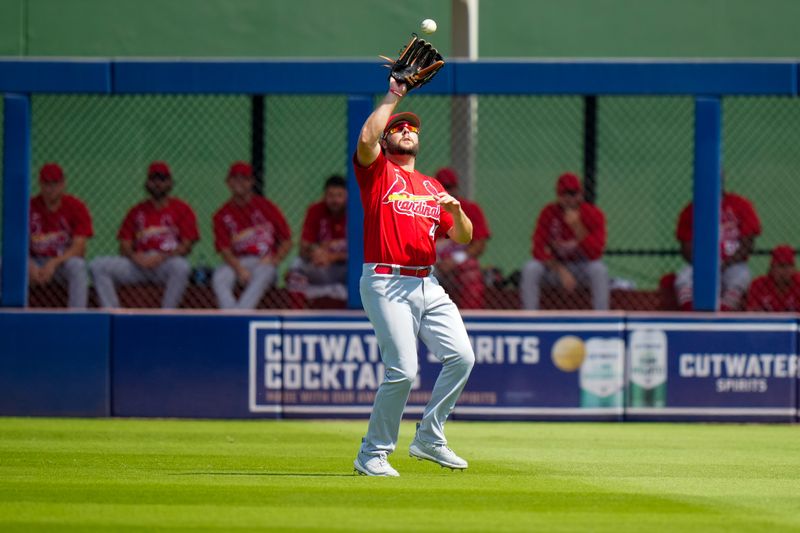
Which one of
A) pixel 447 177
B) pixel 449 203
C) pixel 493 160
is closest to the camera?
pixel 449 203

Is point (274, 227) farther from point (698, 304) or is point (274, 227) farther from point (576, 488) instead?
point (576, 488)

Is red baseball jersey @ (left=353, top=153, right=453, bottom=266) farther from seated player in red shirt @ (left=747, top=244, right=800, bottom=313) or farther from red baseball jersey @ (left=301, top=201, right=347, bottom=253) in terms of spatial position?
seated player in red shirt @ (left=747, top=244, right=800, bottom=313)

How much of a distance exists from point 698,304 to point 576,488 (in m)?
4.67

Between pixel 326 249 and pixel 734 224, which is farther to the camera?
pixel 734 224

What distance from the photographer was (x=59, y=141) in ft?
43.1

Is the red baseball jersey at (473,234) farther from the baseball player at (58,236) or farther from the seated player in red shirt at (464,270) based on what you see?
the baseball player at (58,236)

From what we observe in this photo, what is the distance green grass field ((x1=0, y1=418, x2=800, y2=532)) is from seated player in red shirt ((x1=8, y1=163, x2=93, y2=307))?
4.75ft

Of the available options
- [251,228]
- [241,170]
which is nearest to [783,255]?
[251,228]

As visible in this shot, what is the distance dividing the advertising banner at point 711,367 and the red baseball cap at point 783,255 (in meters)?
0.80

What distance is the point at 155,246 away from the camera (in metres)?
11.8

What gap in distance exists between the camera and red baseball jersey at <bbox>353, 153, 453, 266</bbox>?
7.54 metres

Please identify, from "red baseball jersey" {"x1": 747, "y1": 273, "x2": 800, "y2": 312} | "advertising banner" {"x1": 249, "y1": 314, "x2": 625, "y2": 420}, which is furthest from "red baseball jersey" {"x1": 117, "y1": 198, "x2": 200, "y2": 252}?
"red baseball jersey" {"x1": 747, "y1": 273, "x2": 800, "y2": 312}

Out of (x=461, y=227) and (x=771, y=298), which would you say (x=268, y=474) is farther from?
(x=771, y=298)

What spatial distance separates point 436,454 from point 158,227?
5009 mm
